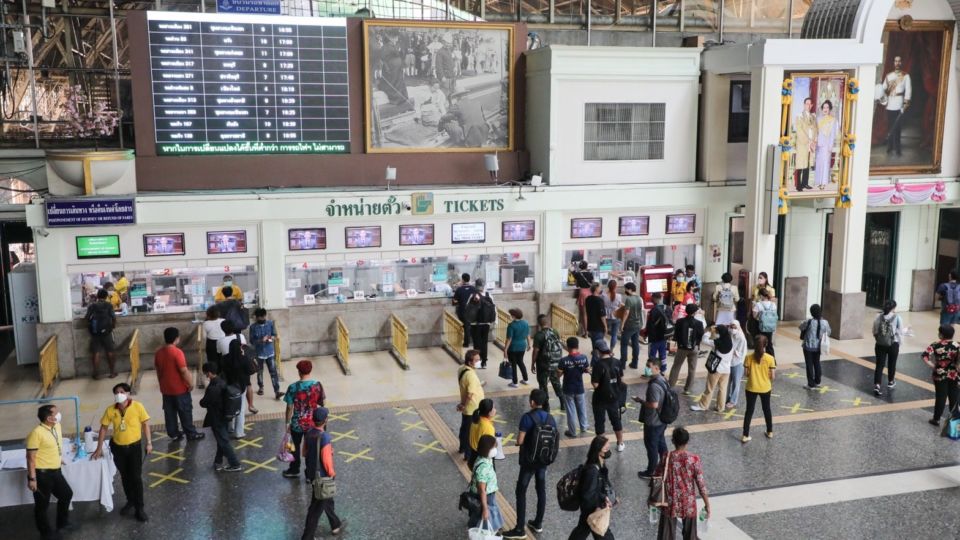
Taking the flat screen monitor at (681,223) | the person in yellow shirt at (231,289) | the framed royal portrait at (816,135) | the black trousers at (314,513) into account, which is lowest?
the black trousers at (314,513)

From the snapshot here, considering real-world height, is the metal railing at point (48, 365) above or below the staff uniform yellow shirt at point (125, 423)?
below

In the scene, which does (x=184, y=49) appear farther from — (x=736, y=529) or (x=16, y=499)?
(x=736, y=529)

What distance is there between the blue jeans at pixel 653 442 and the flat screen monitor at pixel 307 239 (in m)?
8.94

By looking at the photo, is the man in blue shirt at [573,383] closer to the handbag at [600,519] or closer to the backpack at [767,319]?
the handbag at [600,519]

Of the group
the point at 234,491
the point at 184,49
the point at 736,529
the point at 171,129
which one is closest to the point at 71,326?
the point at 171,129

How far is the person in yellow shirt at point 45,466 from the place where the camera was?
31.9ft

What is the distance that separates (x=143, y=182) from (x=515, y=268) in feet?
26.2

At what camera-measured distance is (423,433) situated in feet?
44.7

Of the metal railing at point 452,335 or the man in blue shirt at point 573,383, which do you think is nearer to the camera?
the man in blue shirt at point 573,383

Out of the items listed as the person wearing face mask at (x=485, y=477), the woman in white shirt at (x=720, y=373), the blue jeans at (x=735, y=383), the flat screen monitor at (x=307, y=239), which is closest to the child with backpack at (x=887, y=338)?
the blue jeans at (x=735, y=383)

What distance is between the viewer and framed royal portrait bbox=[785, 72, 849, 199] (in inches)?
738

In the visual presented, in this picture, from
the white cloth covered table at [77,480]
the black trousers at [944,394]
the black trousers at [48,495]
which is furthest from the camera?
the black trousers at [944,394]

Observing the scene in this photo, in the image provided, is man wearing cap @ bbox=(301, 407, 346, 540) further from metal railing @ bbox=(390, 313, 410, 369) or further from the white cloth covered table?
metal railing @ bbox=(390, 313, 410, 369)

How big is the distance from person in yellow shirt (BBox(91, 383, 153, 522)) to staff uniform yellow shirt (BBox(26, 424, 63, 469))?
0.54m
